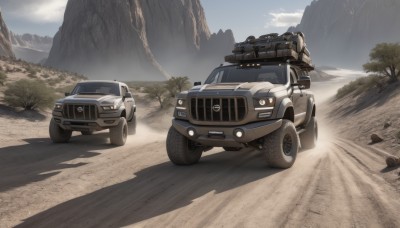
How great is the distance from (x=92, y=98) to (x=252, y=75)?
4830 mm

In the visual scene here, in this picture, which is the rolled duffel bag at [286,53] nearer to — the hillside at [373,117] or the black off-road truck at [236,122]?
the black off-road truck at [236,122]

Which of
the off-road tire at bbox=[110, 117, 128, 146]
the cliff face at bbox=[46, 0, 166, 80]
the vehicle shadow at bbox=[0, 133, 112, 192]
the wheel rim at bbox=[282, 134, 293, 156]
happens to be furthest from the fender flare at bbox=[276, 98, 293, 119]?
the cliff face at bbox=[46, 0, 166, 80]

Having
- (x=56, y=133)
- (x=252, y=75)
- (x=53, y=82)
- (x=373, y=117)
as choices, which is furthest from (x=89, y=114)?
(x=53, y=82)

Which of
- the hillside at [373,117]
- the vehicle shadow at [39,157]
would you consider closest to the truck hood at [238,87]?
the vehicle shadow at [39,157]

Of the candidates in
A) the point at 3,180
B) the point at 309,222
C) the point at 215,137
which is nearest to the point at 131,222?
the point at 309,222

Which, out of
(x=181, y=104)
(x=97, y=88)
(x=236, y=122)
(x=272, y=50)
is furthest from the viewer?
(x=97, y=88)

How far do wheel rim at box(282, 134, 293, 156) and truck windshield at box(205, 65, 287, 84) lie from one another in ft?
4.04

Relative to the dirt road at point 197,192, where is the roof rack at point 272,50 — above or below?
Answer: above

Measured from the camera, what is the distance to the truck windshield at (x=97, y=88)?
38.4 ft

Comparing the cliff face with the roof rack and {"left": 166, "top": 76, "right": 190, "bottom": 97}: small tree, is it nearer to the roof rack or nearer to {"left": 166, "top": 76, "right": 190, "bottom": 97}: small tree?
{"left": 166, "top": 76, "right": 190, "bottom": 97}: small tree

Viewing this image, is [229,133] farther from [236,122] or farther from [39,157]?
[39,157]

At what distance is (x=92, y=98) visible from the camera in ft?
34.8

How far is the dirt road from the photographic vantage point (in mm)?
4344

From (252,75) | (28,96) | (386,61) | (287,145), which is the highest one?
(386,61)
